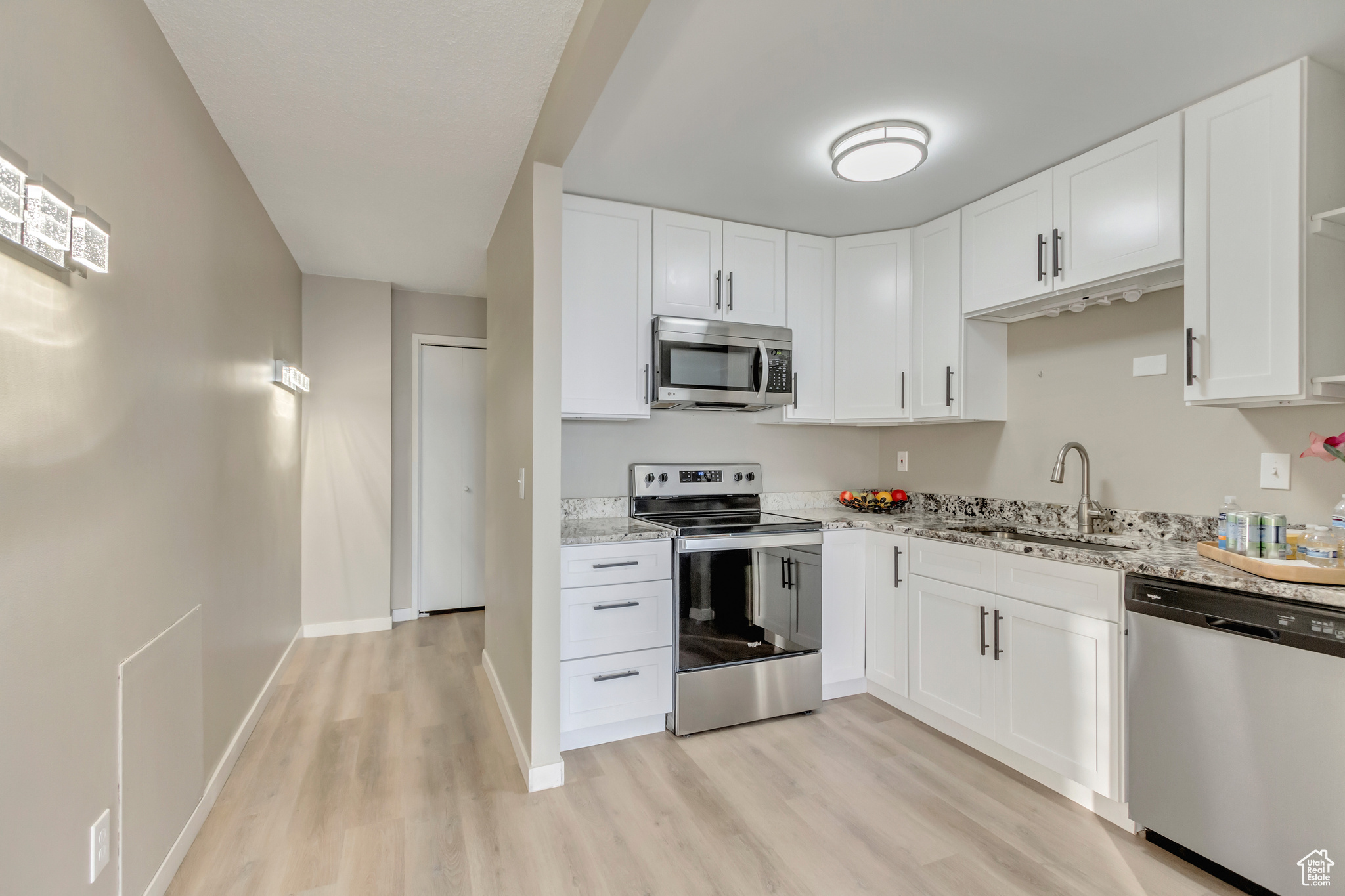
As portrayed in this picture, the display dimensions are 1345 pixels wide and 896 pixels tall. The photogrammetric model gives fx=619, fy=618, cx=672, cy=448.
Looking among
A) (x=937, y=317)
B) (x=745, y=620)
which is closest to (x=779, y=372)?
(x=937, y=317)

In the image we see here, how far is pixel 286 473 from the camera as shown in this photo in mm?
3549

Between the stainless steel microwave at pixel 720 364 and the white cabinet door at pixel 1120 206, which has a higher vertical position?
the white cabinet door at pixel 1120 206

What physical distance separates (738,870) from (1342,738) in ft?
5.14

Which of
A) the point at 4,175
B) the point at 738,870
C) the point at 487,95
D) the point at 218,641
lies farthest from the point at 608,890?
the point at 487,95

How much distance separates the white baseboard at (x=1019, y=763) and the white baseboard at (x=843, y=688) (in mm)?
79

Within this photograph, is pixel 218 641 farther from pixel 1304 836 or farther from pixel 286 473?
pixel 1304 836

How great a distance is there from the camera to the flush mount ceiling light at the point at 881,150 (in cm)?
225

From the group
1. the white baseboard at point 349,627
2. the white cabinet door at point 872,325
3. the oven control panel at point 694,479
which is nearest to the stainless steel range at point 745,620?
the oven control panel at point 694,479

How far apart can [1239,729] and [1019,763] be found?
0.82 meters

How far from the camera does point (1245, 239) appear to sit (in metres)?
1.95

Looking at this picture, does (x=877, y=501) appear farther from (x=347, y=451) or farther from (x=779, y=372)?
(x=347, y=451)

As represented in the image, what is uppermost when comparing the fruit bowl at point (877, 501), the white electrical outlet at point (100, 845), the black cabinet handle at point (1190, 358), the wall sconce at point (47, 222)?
the wall sconce at point (47, 222)

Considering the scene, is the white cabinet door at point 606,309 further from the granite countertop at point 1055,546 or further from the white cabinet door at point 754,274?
the granite countertop at point 1055,546

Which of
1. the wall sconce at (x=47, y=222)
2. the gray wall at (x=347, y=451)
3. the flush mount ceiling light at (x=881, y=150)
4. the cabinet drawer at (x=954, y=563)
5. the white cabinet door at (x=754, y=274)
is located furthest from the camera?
the gray wall at (x=347, y=451)
